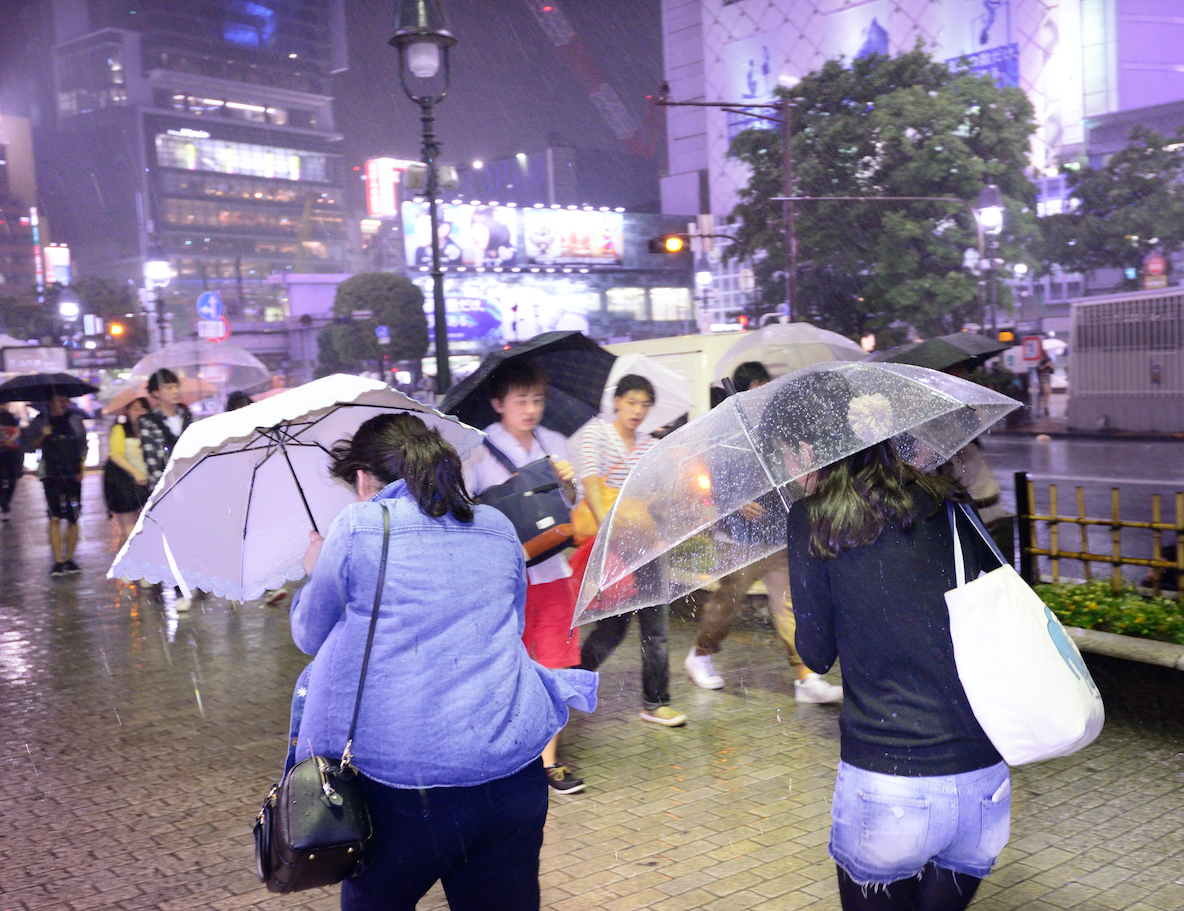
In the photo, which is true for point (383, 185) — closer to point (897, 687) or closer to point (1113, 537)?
point (1113, 537)

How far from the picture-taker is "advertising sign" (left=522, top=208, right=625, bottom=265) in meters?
71.4

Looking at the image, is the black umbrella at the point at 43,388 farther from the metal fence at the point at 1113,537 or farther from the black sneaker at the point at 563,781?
the metal fence at the point at 1113,537

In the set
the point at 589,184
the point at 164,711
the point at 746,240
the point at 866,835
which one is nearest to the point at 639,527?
the point at 866,835

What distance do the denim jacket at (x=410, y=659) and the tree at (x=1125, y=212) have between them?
1483 inches

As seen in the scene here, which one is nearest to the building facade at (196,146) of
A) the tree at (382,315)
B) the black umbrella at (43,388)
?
the tree at (382,315)

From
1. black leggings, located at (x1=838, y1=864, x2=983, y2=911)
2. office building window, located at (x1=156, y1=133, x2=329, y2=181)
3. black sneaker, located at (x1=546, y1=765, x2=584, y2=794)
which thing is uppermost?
office building window, located at (x1=156, y1=133, x2=329, y2=181)

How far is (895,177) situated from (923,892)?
32145 mm

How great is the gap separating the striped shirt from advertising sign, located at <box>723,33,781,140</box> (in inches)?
2393

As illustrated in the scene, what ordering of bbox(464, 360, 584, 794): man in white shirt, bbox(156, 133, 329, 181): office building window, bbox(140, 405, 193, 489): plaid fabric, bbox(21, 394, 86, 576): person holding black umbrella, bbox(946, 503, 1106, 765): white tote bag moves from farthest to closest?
bbox(156, 133, 329, 181): office building window < bbox(21, 394, 86, 576): person holding black umbrella < bbox(140, 405, 193, 489): plaid fabric < bbox(464, 360, 584, 794): man in white shirt < bbox(946, 503, 1106, 765): white tote bag

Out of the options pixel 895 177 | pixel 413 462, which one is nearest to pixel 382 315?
pixel 895 177

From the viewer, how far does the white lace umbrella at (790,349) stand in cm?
982

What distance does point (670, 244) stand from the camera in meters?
22.3

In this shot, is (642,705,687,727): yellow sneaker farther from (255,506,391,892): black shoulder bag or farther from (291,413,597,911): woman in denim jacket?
(255,506,391,892): black shoulder bag

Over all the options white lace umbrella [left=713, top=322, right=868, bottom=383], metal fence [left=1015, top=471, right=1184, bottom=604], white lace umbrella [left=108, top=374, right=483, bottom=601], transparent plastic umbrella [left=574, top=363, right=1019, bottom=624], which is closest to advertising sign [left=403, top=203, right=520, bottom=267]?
white lace umbrella [left=713, top=322, right=868, bottom=383]
